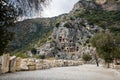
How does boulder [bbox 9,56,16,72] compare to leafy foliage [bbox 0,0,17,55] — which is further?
boulder [bbox 9,56,16,72]

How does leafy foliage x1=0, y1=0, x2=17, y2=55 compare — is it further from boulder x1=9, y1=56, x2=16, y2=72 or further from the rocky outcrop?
the rocky outcrop

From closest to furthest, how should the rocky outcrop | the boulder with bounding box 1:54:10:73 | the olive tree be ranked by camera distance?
the boulder with bounding box 1:54:10:73 < the olive tree < the rocky outcrop

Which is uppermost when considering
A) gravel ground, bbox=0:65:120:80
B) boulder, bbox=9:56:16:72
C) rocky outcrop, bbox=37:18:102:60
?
rocky outcrop, bbox=37:18:102:60

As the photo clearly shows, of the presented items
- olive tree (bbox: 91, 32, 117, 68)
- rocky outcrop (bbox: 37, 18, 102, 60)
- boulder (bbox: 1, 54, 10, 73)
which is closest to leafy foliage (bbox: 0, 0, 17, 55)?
boulder (bbox: 1, 54, 10, 73)

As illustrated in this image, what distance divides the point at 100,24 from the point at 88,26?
860 cm

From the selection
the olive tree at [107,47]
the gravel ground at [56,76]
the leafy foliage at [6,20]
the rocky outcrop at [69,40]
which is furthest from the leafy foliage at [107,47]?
the rocky outcrop at [69,40]

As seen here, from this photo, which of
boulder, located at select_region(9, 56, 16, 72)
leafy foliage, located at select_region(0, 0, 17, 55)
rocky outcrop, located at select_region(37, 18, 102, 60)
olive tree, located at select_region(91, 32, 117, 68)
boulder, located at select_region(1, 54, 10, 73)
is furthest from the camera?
rocky outcrop, located at select_region(37, 18, 102, 60)

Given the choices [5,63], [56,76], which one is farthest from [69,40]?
[56,76]

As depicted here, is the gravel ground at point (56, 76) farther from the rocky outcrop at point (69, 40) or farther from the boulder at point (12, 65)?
the rocky outcrop at point (69, 40)

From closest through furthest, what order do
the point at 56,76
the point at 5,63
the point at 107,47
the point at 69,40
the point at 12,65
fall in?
the point at 56,76 → the point at 5,63 → the point at 12,65 → the point at 107,47 → the point at 69,40

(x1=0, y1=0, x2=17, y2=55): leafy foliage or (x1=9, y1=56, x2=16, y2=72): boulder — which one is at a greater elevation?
(x1=0, y1=0, x2=17, y2=55): leafy foliage

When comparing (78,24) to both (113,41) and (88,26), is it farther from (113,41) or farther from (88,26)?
(113,41)

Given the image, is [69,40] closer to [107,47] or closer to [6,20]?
[107,47]

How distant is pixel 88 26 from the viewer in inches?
6767
